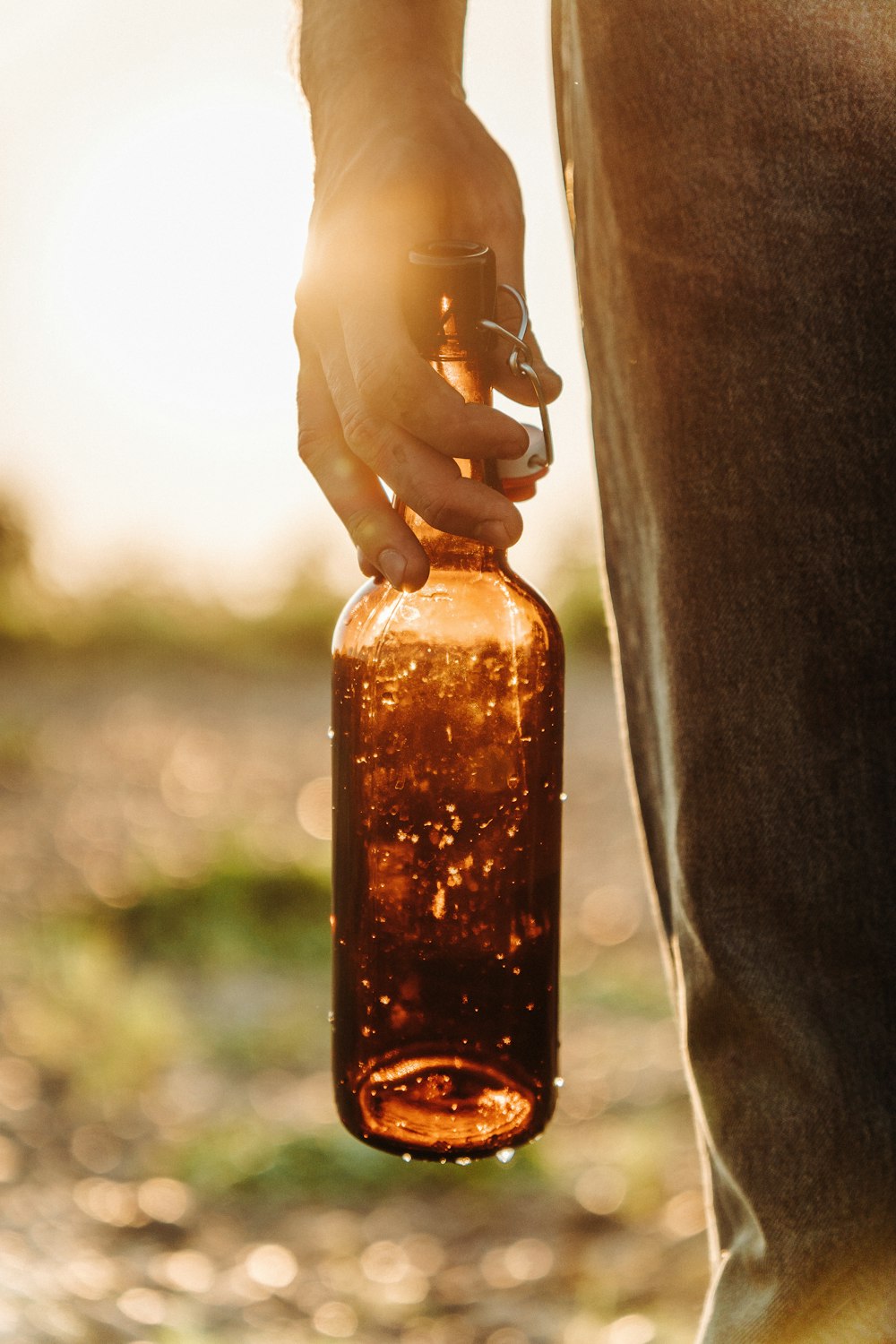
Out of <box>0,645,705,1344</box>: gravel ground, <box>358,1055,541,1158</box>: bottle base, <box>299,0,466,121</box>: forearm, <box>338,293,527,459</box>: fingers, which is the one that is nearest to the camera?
<box>338,293,527,459</box>: fingers

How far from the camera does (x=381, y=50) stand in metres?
1.13

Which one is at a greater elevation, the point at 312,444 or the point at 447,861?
the point at 312,444

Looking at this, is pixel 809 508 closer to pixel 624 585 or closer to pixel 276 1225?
pixel 624 585

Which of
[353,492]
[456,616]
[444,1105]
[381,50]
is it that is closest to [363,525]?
[353,492]

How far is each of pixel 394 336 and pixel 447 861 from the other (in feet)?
1.68

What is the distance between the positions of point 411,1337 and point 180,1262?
0.47 metres

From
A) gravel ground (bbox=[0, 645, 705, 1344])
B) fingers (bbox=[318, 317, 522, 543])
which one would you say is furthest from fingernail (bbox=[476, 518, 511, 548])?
gravel ground (bbox=[0, 645, 705, 1344])

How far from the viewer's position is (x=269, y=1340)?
2.23m

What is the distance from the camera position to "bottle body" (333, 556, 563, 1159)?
1.24 meters

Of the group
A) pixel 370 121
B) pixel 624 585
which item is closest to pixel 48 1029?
pixel 624 585

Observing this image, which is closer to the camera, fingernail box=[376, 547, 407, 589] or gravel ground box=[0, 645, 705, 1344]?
fingernail box=[376, 547, 407, 589]

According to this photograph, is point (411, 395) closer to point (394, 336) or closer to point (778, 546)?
point (394, 336)

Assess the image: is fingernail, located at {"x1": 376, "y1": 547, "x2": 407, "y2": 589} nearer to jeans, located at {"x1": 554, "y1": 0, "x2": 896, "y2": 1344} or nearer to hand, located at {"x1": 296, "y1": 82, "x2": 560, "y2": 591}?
hand, located at {"x1": 296, "y1": 82, "x2": 560, "y2": 591}

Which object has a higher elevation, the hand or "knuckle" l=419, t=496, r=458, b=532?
the hand
